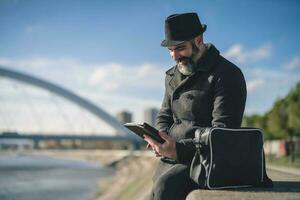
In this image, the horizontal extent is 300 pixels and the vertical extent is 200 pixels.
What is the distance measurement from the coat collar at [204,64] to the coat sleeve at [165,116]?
14cm

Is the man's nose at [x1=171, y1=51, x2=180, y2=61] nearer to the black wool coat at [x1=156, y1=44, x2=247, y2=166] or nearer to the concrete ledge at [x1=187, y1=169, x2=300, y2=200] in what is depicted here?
the black wool coat at [x1=156, y1=44, x2=247, y2=166]

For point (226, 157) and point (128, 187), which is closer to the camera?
point (226, 157)

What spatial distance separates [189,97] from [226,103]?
0.33 meters

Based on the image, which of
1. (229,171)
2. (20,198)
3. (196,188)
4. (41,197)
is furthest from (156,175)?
(41,197)

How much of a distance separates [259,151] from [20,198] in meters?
27.8

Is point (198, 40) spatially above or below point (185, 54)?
above

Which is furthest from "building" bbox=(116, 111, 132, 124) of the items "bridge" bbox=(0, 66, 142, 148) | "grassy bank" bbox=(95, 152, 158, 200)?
"grassy bank" bbox=(95, 152, 158, 200)

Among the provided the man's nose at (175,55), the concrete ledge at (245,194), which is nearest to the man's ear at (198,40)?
the man's nose at (175,55)

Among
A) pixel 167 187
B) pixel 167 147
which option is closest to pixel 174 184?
pixel 167 187

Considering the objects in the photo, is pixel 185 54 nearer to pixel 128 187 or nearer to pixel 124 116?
pixel 128 187

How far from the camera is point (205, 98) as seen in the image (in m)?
3.57

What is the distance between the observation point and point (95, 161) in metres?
106

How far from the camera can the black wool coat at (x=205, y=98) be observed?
135 inches

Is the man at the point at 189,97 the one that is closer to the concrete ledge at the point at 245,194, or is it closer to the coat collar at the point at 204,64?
the coat collar at the point at 204,64
